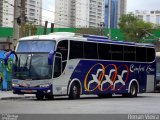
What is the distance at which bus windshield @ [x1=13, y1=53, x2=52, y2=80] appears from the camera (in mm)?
25516

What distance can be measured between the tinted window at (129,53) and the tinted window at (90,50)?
2938mm

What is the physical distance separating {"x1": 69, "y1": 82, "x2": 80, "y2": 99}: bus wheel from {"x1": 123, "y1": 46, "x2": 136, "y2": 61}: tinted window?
4791 mm

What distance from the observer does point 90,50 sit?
27.9 m

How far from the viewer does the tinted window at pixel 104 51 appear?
28.6 meters

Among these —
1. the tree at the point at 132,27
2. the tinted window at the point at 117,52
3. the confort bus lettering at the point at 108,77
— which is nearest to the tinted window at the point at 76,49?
the confort bus lettering at the point at 108,77

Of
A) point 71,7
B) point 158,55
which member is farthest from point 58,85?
point 71,7

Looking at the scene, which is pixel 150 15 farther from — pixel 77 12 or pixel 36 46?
pixel 36 46

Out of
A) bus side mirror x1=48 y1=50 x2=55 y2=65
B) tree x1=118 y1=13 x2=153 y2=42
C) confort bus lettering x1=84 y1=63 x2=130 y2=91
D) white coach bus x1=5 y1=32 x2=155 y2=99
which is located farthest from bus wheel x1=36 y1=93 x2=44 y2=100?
tree x1=118 y1=13 x2=153 y2=42

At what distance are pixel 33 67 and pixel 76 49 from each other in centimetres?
259

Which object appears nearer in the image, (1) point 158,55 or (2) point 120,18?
(1) point 158,55

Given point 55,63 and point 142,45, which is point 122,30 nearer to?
point 142,45

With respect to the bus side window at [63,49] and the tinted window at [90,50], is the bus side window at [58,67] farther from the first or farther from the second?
the tinted window at [90,50]

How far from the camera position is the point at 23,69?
26.0 meters

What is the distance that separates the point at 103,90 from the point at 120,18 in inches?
2251
